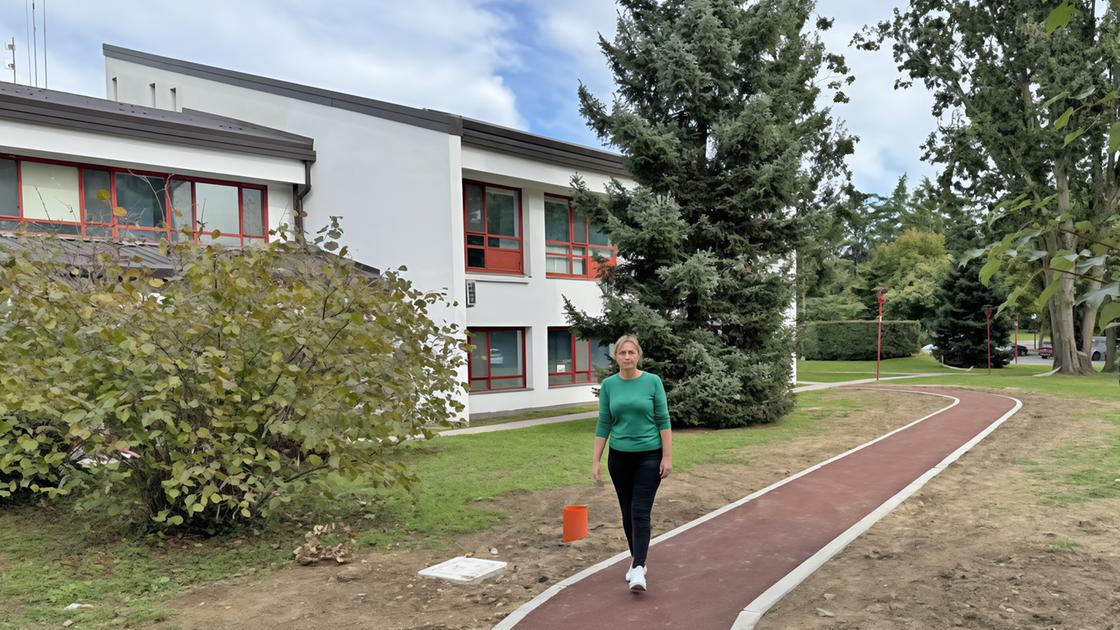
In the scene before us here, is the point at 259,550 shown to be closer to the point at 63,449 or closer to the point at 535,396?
the point at 63,449

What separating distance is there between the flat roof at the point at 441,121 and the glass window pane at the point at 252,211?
116 inches

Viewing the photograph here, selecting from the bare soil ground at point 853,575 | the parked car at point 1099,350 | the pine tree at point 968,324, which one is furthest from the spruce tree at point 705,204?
the parked car at point 1099,350

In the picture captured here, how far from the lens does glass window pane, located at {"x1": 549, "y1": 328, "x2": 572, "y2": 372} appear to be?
2303 cm

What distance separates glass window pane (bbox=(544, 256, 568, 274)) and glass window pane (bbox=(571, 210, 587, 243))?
763mm

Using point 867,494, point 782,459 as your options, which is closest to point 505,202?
point 782,459

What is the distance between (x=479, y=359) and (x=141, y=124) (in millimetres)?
9724

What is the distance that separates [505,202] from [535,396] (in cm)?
554

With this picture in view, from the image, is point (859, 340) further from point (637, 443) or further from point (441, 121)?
point (637, 443)

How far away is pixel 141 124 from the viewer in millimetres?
17188

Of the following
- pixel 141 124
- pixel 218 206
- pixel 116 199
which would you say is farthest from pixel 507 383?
pixel 141 124

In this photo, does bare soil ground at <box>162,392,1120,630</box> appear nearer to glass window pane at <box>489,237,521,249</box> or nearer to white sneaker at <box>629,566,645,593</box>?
white sneaker at <box>629,566,645,593</box>

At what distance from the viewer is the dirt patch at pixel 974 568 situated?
5277 mm

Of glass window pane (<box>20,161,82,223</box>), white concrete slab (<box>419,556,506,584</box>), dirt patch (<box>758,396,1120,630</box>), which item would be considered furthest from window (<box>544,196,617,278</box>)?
white concrete slab (<box>419,556,506,584</box>)

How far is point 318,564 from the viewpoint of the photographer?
7.03 metres
